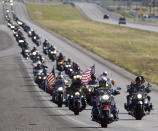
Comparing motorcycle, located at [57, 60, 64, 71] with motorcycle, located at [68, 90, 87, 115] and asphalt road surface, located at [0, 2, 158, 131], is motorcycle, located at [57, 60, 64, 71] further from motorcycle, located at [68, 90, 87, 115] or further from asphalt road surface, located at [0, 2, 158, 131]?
motorcycle, located at [68, 90, 87, 115]

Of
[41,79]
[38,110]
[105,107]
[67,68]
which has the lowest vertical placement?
[67,68]

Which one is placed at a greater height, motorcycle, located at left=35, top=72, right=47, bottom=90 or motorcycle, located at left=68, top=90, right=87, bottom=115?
motorcycle, located at left=68, top=90, right=87, bottom=115

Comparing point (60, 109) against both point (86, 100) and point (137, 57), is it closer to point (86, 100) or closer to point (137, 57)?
point (86, 100)

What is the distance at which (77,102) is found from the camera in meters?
24.6

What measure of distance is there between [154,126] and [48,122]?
14.6 feet

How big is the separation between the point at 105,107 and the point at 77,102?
3778 mm

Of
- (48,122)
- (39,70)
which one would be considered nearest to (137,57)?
(39,70)

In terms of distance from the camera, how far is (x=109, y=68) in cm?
5106

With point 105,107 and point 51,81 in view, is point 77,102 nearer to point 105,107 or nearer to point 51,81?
point 105,107

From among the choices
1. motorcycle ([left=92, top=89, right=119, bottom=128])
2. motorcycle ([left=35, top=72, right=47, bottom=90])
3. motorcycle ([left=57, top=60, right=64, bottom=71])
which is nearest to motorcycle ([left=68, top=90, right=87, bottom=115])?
motorcycle ([left=92, top=89, right=119, bottom=128])

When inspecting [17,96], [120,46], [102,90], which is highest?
[102,90]

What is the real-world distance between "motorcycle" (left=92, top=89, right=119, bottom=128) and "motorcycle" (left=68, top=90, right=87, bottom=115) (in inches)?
117

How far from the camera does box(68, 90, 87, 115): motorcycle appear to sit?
24609 mm

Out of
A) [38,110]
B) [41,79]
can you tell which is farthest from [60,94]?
[41,79]
